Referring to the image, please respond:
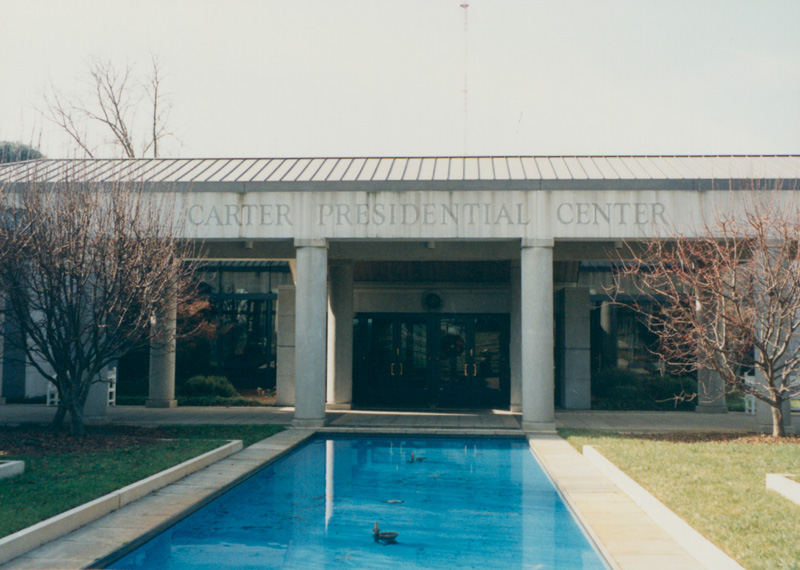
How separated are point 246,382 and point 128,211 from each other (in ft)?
39.4

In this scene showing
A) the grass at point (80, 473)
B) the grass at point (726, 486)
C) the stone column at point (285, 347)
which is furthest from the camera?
the stone column at point (285, 347)

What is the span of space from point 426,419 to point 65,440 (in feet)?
27.2

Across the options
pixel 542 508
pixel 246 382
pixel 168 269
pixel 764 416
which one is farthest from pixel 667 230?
pixel 246 382

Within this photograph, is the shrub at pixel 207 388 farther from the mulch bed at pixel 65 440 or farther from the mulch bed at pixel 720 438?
the mulch bed at pixel 720 438

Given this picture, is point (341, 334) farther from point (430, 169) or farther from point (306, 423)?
point (430, 169)

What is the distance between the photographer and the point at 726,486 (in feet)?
30.2

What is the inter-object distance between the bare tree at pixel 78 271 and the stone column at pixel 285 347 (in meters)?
8.30

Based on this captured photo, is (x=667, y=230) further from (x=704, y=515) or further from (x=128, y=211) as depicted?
(x=128, y=211)

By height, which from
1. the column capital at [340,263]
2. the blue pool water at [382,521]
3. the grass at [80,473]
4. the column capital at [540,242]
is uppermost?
the column capital at [340,263]

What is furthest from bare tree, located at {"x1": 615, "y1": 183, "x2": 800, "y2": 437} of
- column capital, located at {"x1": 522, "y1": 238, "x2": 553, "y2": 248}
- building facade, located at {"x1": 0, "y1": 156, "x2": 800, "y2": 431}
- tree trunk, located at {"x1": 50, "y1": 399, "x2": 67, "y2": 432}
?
tree trunk, located at {"x1": 50, "y1": 399, "x2": 67, "y2": 432}

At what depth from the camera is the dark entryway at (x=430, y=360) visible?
21.7 metres

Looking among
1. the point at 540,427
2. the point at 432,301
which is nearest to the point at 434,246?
the point at 432,301

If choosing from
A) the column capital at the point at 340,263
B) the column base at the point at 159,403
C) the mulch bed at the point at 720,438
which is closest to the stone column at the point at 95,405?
the column base at the point at 159,403

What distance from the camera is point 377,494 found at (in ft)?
34.1
